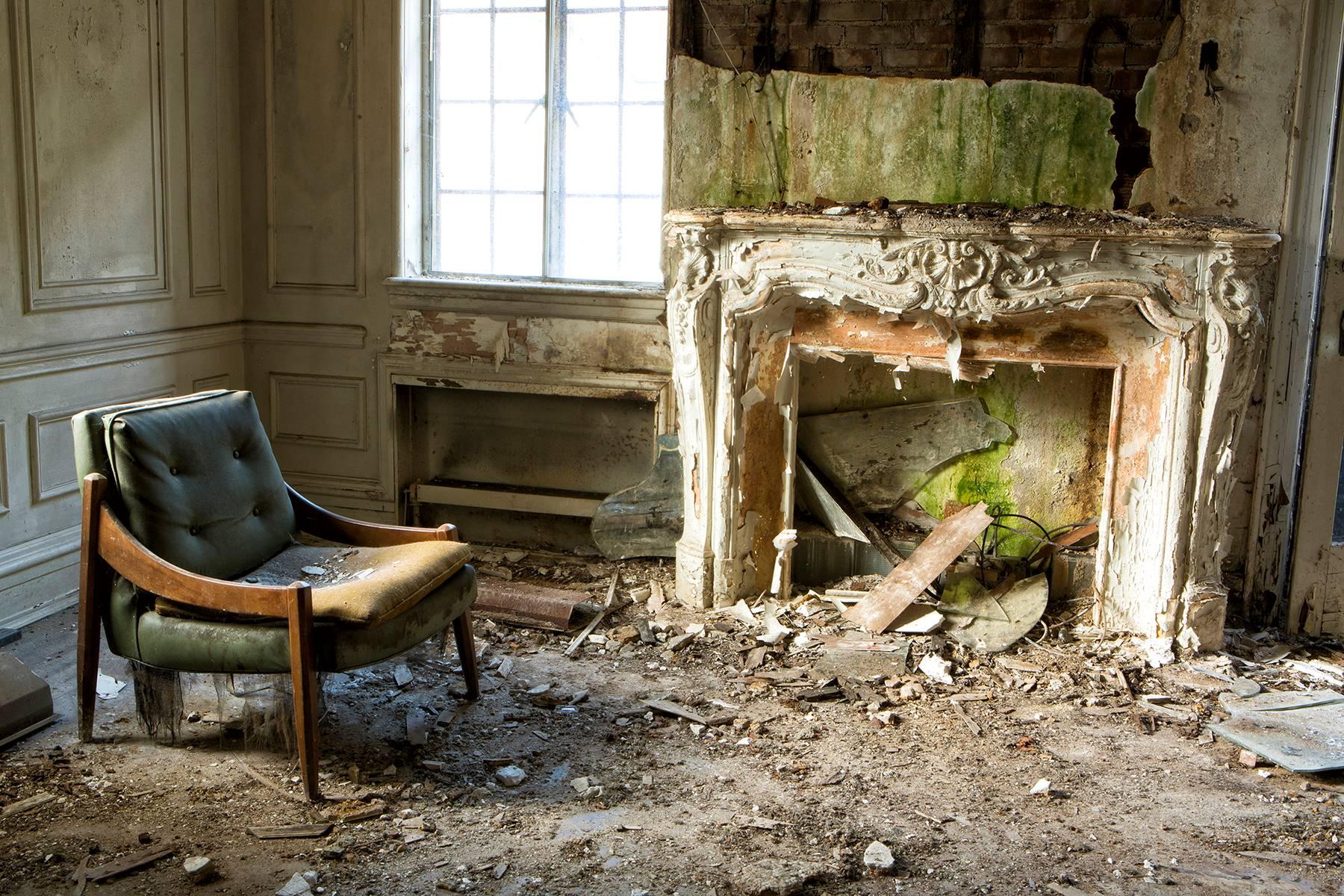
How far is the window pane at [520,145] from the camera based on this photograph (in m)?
4.59

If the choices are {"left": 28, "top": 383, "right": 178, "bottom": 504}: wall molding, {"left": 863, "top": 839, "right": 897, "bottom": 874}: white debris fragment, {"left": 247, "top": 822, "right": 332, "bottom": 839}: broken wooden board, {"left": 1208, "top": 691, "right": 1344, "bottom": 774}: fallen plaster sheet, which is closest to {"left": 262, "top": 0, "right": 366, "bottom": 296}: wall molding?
{"left": 28, "top": 383, "right": 178, "bottom": 504}: wall molding

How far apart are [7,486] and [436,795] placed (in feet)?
6.62

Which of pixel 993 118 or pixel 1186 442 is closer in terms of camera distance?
pixel 1186 442

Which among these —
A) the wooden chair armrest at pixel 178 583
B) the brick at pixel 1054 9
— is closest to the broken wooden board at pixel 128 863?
the wooden chair armrest at pixel 178 583

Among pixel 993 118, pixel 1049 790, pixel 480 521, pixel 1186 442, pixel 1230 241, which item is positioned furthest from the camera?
pixel 480 521

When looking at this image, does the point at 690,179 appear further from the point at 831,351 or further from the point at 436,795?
the point at 436,795

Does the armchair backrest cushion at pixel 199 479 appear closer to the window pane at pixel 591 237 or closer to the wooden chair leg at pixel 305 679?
the wooden chair leg at pixel 305 679

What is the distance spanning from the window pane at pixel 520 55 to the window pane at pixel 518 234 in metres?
0.40

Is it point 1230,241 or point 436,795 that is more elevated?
point 1230,241

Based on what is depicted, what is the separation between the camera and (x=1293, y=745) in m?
3.07

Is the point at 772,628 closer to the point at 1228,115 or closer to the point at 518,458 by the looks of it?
the point at 518,458

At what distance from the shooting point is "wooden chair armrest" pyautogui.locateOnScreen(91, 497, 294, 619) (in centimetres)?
271

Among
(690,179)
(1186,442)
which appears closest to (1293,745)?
(1186,442)

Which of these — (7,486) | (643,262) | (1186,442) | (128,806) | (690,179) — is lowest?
(128,806)
